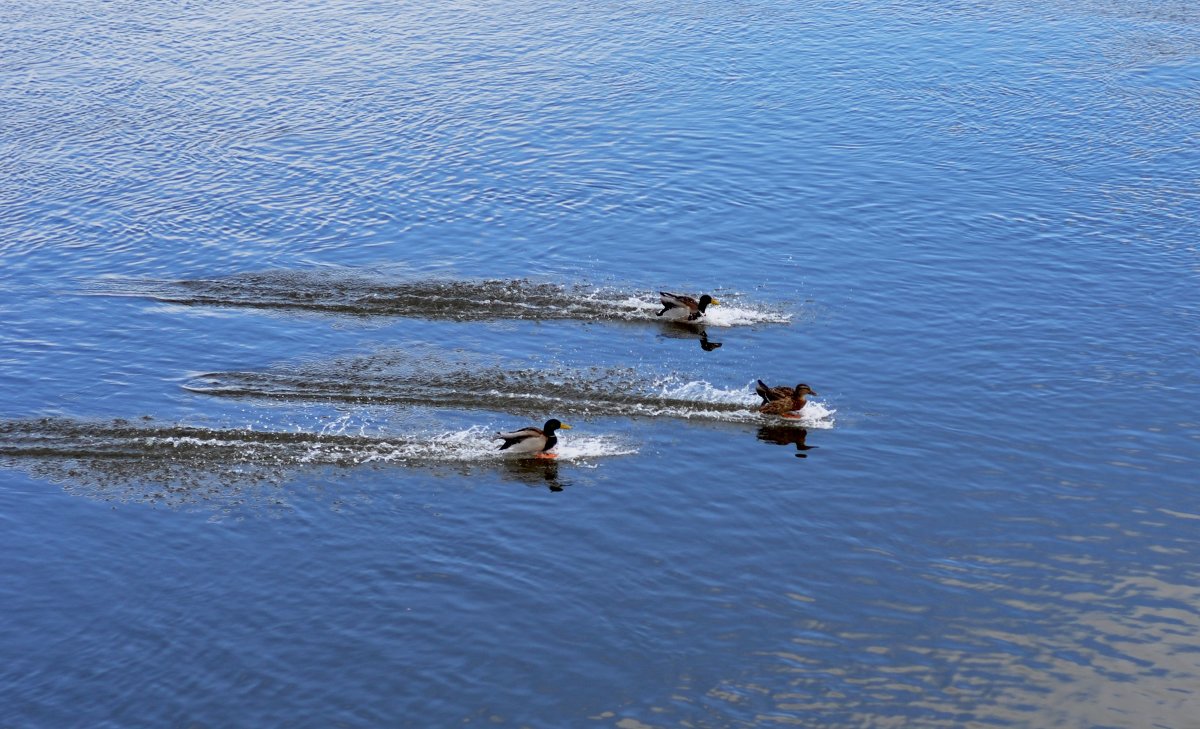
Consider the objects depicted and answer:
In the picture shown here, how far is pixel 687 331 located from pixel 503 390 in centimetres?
491

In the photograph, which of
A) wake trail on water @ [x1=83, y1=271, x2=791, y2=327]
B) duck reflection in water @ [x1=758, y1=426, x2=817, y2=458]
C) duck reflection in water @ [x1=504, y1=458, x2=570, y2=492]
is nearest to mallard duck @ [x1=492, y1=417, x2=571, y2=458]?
duck reflection in water @ [x1=504, y1=458, x2=570, y2=492]

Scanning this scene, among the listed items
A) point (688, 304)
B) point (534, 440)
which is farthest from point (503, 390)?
point (688, 304)

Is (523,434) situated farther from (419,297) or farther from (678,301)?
(419,297)

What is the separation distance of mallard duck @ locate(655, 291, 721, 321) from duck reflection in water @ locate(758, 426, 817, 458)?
4.73 meters

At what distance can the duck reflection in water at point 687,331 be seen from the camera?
2741 centimetres

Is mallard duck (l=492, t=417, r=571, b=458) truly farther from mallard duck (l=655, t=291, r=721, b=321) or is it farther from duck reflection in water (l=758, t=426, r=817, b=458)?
mallard duck (l=655, t=291, r=721, b=321)

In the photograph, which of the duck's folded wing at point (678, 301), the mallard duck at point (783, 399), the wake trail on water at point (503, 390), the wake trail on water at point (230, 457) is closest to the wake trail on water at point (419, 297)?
the duck's folded wing at point (678, 301)

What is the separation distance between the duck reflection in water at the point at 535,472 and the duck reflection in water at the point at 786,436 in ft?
13.2

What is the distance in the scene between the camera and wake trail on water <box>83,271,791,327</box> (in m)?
28.7

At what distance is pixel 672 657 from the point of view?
1780cm

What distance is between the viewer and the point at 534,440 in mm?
22797

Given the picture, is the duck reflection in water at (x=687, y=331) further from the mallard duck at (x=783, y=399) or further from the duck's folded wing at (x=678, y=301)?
the mallard duck at (x=783, y=399)

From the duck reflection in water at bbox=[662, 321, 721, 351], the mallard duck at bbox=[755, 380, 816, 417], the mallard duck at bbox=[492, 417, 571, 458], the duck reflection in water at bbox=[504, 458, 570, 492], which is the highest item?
the duck reflection in water at bbox=[662, 321, 721, 351]

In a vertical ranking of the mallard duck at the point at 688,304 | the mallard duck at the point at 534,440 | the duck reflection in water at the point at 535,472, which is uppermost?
the mallard duck at the point at 688,304
